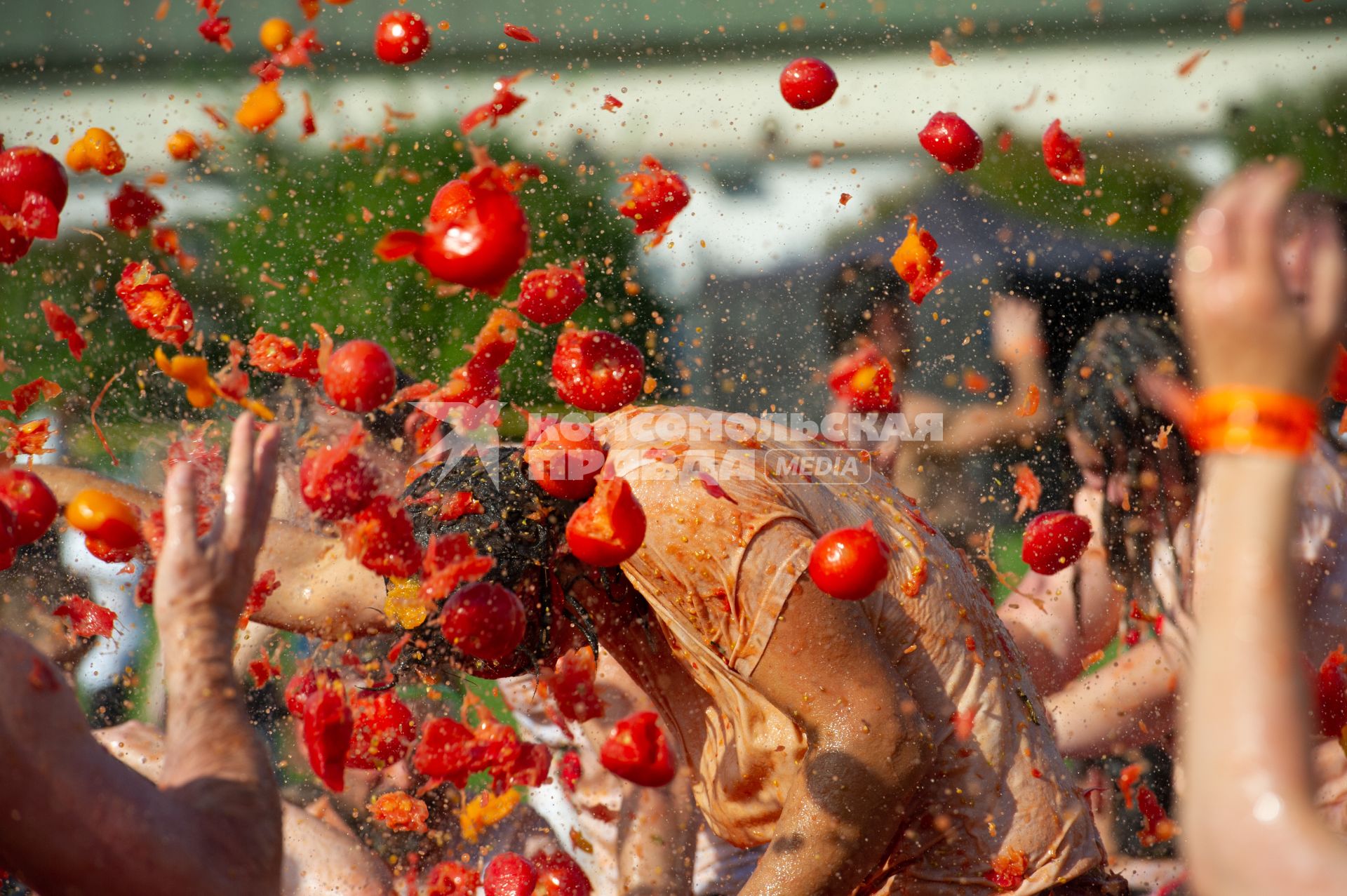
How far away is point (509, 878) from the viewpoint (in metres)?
3.10

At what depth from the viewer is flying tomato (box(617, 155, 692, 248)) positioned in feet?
10.7

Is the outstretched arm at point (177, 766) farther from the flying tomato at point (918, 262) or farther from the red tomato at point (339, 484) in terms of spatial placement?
the flying tomato at point (918, 262)

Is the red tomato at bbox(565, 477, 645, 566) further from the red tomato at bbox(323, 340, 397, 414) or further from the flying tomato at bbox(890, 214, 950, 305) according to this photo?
the flying tomato at bbox(890, 214, 950, 305)

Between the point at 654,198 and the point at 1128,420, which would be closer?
the point at 654,198

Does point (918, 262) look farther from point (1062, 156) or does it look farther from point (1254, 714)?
point (1254, 714)

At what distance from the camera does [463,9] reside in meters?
11.8

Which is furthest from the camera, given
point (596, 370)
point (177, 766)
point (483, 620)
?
point (596, 370)

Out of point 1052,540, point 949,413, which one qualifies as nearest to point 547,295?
point 1052,540

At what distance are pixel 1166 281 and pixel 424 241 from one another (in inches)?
Result: 306

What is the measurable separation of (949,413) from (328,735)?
2.96 m

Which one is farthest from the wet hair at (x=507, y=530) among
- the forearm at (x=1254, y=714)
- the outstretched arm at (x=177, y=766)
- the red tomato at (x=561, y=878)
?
the forearm at (x=1254, y=714)

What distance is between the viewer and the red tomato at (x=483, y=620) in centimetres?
213

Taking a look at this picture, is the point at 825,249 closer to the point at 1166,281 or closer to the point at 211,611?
the point at 1166,281

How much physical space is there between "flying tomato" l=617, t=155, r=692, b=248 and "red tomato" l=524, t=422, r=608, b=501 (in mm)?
1135
